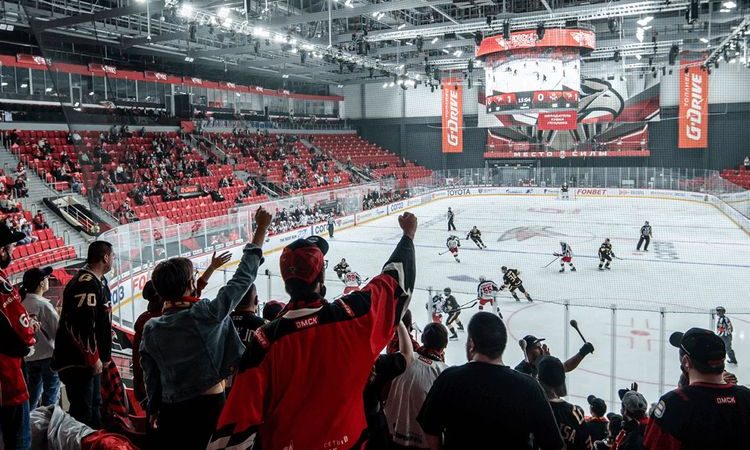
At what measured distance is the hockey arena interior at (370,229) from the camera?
86.0 inches

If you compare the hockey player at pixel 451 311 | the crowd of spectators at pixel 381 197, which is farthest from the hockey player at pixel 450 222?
the hockey player at pixel 451 311

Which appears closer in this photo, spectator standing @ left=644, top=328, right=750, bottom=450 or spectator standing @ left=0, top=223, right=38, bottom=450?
spectator standing @ left=644, top=328, right=750, bottom=450

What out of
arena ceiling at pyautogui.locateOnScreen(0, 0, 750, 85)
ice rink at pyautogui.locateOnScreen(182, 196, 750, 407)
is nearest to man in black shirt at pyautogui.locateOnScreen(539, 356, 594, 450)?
ice rink at pyautogui.locateOnScreen(182, 196, 750, 407)

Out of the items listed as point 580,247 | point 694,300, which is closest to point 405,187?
point 580,247

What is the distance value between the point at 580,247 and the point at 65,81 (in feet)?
54.3

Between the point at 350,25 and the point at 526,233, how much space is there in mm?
11562

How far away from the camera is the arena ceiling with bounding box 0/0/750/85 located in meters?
17.5

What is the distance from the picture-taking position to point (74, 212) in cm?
1777

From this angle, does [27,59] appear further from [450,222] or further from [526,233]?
[526,233]

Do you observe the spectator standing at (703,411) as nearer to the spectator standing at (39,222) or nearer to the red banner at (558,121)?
the spectator standing at (39,222)

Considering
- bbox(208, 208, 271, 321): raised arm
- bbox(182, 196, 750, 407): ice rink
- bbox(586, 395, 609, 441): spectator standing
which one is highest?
bbox(208, 208, 271, 321): raised arm

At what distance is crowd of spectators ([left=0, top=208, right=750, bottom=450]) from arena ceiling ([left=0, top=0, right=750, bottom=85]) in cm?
1200

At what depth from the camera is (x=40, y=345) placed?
13.7ft

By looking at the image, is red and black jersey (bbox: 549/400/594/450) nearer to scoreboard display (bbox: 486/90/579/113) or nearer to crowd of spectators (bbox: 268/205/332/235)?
crowd of spectators (bbox: 268/205/332/235)
